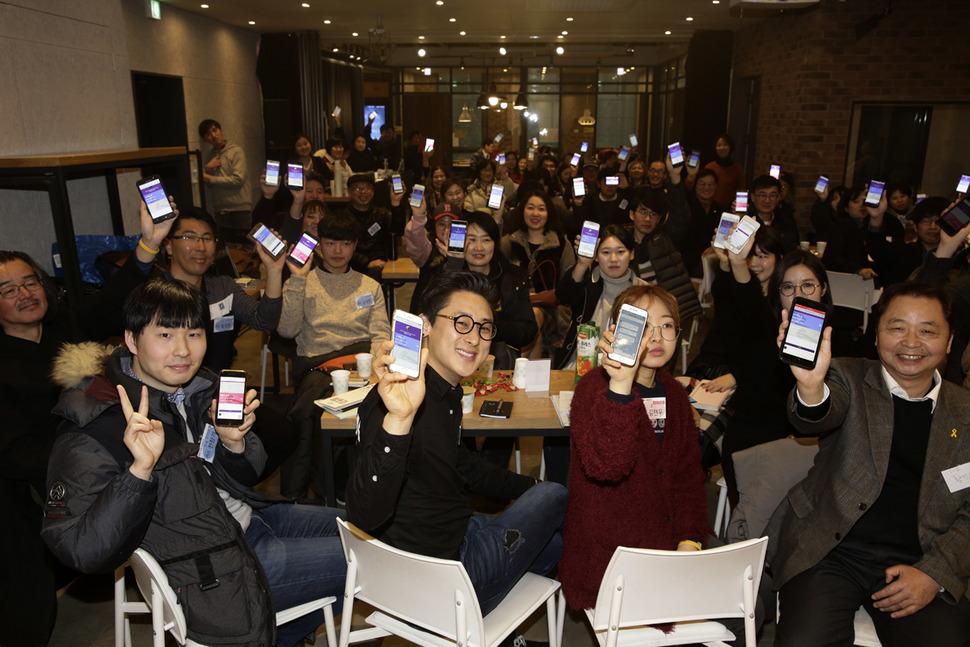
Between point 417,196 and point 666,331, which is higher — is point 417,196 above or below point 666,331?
above

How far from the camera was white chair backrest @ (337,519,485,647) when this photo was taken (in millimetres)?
1752

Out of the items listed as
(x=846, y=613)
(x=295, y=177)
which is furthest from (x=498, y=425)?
(x=295, y=177)

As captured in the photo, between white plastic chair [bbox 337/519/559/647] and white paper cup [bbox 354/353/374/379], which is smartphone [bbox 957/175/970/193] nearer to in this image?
white paper cup [bbox 354/353/374/379]

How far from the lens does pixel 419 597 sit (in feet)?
6.01

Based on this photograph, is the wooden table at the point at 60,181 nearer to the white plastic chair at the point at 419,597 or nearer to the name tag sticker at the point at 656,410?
the white plastic chair at the point at 419,597

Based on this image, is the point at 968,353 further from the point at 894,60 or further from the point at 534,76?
the point at 534,76

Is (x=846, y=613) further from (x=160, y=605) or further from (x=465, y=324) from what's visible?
(x=160, y=605)

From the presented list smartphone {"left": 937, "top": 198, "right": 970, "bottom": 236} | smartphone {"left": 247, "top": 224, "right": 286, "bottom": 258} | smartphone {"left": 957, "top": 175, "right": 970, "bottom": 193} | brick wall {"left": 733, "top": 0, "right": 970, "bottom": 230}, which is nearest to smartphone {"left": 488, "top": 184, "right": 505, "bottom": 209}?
smartphone {"left": 247, "top": 224, "right": 286, "bottom": 258}

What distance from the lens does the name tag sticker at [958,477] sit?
2109 millimetres

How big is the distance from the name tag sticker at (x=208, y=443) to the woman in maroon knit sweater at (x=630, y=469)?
1164 mm

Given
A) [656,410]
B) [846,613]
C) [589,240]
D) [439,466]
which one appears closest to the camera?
[439,466]

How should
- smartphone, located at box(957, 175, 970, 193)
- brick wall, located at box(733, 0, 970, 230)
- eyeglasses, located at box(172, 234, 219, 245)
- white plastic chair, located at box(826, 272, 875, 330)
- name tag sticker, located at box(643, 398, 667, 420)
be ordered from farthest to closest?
brick wall, located at box(733, 0, 970, 230) → smartphone, located at box(957, 175, 970, 193) → white plastic chair, located at box(826, 272, 875, 330) → eyeglasses, located at box(172, 234, 219, 245) → name tag sticker, located at box(643, 398, 667, 420)

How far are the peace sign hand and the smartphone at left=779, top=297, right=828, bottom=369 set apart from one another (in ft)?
5.94

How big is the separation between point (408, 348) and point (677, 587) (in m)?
0.98
